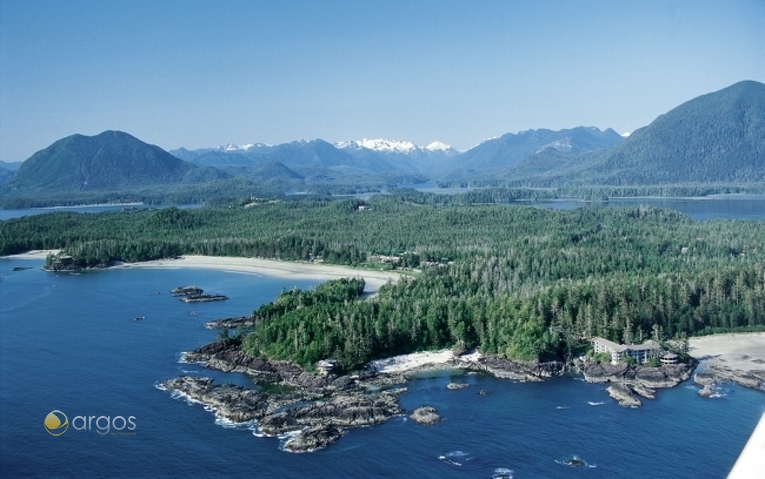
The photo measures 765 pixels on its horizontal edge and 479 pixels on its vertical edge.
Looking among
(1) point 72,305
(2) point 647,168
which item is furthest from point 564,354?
(2) point 647,168

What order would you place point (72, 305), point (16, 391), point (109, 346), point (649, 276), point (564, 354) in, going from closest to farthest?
point (16, 391) < point (564, 354) < point (109, 346) < point (649, 276) < point (72, 305)

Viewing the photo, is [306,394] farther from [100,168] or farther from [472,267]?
[100,168]

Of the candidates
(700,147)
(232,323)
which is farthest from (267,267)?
(700,147)

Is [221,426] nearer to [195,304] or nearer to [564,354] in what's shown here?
[564,354]

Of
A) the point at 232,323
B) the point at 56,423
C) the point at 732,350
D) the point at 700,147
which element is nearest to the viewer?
the point at 56,423

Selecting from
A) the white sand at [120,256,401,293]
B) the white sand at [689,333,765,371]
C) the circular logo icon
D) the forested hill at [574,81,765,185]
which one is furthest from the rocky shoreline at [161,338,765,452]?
the forested hill at [574,81,765,185]

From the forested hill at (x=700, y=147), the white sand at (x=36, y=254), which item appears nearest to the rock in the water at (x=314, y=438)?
the white sand at (x=36, y=254)
